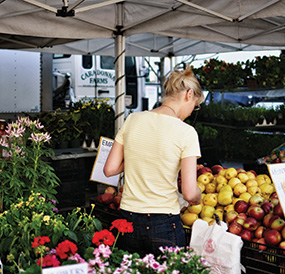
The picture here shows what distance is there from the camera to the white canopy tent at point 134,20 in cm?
378

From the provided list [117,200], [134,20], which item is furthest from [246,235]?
[134,20]

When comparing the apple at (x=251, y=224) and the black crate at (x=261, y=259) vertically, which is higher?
the apple at (x=251, y=224)

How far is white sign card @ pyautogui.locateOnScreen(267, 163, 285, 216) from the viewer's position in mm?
2455

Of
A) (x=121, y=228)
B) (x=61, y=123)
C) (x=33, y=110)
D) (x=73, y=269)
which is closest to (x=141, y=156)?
(x=121, y=228)

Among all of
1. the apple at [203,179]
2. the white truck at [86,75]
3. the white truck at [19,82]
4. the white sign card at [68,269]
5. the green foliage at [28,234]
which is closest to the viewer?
the white sign card at [68,269]

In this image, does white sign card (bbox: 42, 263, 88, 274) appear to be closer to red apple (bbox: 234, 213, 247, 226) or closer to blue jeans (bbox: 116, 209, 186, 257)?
blue jeans (bbox: 116, 209, 186, 257)

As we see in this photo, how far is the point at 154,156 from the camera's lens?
2209mm

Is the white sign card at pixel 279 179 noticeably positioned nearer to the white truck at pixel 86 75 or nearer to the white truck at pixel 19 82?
the white truck at pixel 19 82

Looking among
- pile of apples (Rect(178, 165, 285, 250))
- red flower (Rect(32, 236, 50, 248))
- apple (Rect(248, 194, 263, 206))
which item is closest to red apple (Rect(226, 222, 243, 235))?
pile of apples (Rect(178, 165, 285, 250))

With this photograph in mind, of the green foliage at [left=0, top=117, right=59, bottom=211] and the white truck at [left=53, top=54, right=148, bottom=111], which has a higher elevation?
the white truck at [left=53, top=54, right=148, bottom=111]

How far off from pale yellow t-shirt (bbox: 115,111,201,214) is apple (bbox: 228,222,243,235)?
0.64 m

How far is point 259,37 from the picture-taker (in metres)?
5.53

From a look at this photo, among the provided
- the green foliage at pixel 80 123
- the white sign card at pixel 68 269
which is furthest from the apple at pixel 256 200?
the green foliage at pixel 80 123

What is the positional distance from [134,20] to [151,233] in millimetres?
2837
